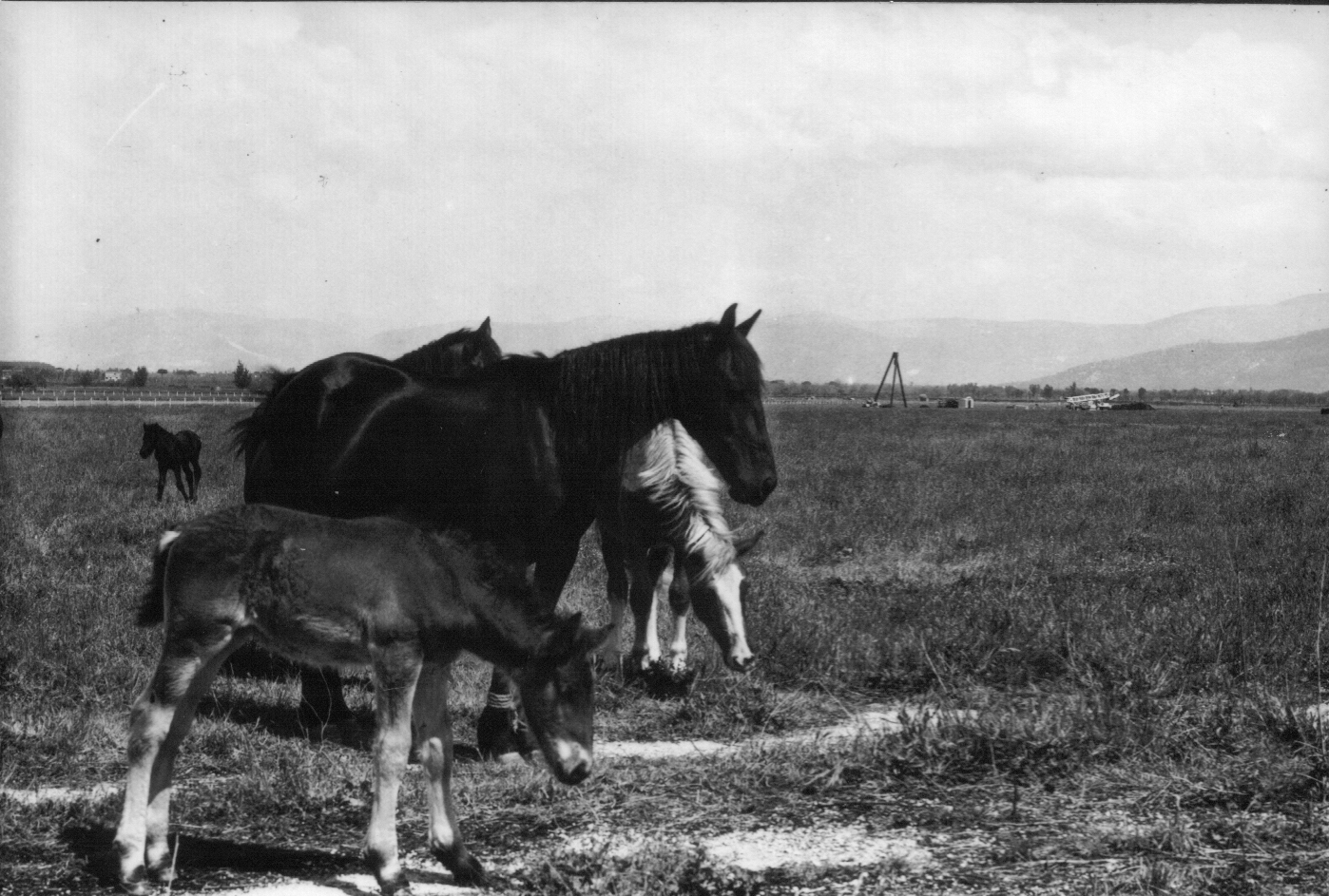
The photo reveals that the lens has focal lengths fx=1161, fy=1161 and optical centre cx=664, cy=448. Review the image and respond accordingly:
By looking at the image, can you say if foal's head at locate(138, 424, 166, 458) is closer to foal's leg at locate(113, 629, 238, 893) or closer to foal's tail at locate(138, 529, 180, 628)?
foal's tail at locate(138, 529, 180, 628)

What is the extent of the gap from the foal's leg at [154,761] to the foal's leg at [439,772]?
783 millimetres

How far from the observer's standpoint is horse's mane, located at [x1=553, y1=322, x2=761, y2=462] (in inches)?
243

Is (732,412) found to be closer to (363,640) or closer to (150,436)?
(363,640)

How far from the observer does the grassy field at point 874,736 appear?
4.52 meters

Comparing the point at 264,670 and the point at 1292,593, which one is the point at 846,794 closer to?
the point at 264,670

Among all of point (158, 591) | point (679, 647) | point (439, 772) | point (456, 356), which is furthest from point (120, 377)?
point (439, 772)

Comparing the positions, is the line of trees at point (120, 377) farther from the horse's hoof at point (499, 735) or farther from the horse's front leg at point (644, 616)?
the horse's hoof at point (499, 735)

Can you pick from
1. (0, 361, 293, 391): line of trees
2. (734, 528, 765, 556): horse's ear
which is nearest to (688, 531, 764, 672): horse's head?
(734, 528, 765, 556): horse's ear

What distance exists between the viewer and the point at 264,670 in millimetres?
8250

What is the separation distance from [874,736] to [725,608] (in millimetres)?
1071

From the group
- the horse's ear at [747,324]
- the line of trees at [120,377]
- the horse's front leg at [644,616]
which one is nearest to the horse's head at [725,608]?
the horse's front leg at [644,616]

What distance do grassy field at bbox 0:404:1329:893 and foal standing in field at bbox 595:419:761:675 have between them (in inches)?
19.3

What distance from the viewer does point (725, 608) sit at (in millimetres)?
6527

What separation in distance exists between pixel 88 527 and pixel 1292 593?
12.6m
